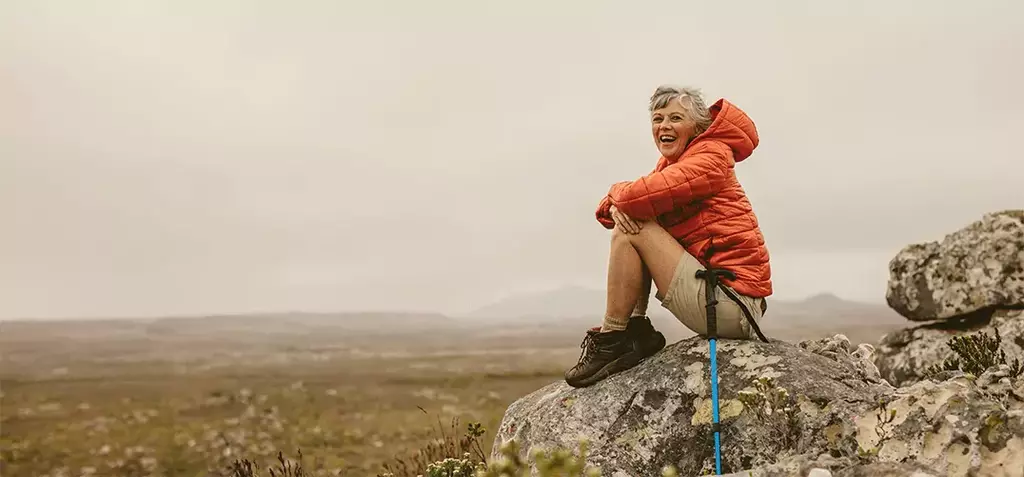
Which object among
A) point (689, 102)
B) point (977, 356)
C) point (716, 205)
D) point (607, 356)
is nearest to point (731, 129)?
point (689, 102)

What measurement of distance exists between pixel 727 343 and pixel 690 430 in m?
0.87

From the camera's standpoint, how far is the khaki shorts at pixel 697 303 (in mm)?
6359

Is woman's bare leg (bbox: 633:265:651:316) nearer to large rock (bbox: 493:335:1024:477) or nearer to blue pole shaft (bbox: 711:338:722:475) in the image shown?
large rock (bbox: 493:335:1024:477)

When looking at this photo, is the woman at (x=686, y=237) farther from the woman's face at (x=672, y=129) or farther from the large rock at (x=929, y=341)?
the large rock at (x=929, y=341)

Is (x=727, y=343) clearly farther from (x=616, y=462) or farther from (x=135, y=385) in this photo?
(x=135, y=385)

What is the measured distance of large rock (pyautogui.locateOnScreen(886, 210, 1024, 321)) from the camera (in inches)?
472

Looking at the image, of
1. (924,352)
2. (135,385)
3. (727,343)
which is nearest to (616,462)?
(727,343)

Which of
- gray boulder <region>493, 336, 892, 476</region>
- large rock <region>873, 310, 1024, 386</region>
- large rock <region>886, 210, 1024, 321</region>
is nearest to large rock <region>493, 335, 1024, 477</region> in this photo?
gray boulder <region>493, 336, 892, 476</region>

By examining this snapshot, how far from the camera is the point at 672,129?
657cm

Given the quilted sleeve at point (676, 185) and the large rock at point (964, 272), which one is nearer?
the quilted sleeve at point (676, 185)

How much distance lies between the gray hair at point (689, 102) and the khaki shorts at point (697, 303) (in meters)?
1.15

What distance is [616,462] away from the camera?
6219 millimetres

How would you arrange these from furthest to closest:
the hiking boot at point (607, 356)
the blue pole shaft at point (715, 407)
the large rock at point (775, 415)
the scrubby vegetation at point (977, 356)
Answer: the scrubby vegetation at point (977, 356) < the hiking boot at point (607, 356) < the blue pole shaft at point (715, 407) < the large rock at point (775, 415)

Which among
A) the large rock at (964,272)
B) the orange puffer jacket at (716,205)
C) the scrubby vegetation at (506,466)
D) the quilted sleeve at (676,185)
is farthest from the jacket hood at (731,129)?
the large rock at (964,272)
